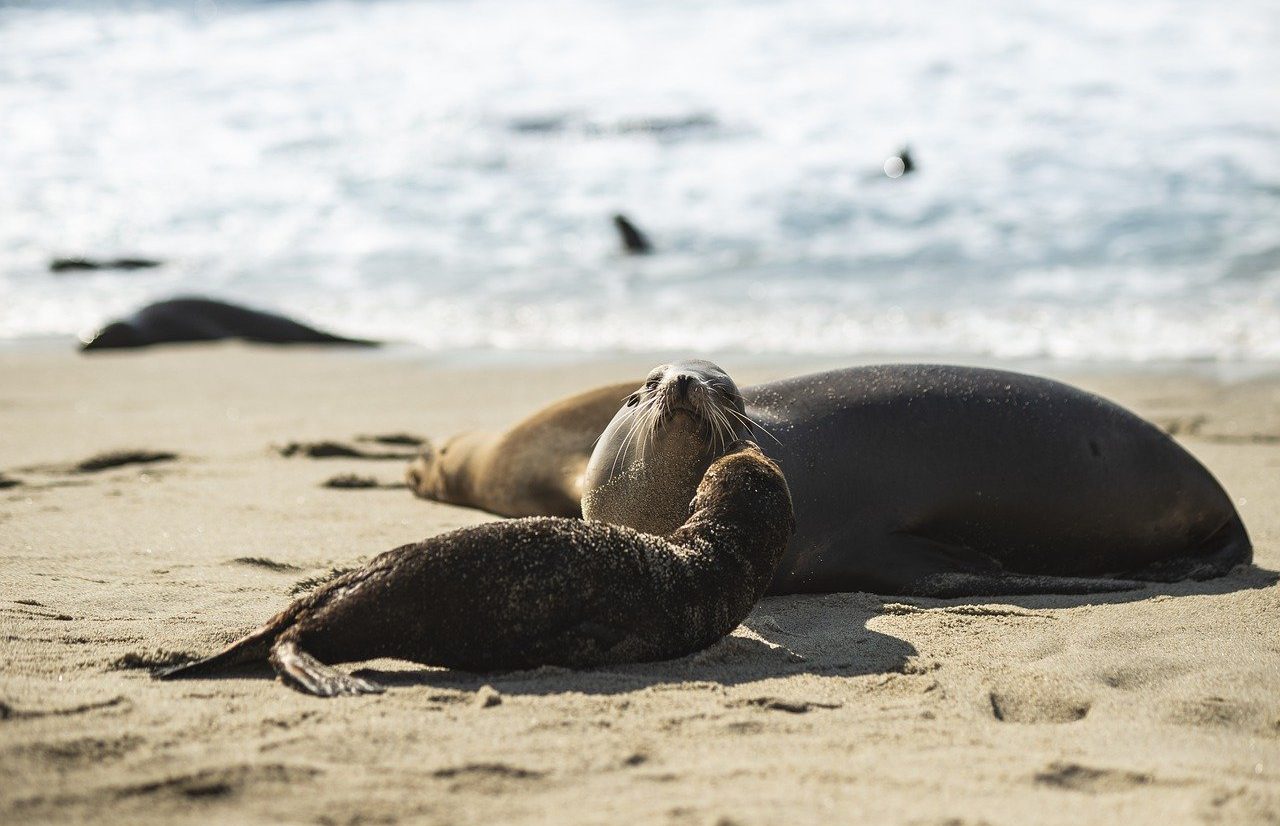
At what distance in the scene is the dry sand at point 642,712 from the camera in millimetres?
2277

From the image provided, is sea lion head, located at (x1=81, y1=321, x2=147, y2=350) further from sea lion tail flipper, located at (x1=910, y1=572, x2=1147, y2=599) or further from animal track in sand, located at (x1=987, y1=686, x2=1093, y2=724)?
animal track in sand, located at (x1=987, y1=686, x2=1093, y2=724)

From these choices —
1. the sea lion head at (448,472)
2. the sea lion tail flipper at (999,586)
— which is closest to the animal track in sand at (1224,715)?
the sea lion tail flipper at (999,586)

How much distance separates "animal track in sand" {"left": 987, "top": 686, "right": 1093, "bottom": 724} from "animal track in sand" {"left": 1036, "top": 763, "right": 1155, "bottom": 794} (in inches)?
15.0

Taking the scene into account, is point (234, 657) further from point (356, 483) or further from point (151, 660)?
point (356, 483)

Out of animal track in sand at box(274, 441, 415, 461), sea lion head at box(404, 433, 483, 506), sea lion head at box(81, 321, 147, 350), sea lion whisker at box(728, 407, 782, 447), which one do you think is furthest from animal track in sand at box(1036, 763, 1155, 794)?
sea lion head at box(81, 321, 147, 350)

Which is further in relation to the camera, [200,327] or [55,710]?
[200,327]

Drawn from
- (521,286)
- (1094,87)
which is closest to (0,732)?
(521,286)

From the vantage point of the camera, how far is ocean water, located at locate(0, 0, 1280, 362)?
10.6 meters

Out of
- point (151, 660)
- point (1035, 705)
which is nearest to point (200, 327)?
point (151, 660)

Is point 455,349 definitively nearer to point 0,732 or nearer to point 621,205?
point 621,205

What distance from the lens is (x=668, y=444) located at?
12.3ft

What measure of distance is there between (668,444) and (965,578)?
3.41ft

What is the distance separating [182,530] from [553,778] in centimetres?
274

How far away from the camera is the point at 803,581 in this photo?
416 cm
